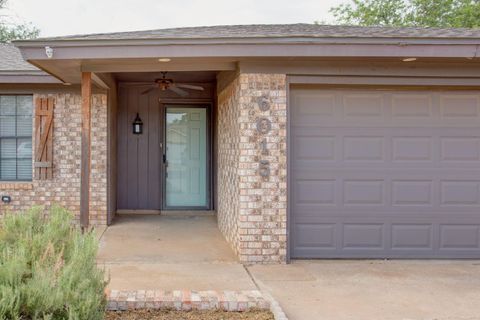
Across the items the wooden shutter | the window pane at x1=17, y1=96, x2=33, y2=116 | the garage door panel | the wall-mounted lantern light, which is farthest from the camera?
the wall-mounted lantern light

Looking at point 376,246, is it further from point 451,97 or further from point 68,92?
point 68,92

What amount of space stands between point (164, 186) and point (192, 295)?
19.5ft

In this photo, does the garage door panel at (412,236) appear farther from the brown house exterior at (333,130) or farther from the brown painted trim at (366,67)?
the brown painted trim at (366,67)

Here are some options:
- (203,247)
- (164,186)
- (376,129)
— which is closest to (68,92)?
(164,186)

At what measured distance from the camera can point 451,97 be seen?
6.14 meters

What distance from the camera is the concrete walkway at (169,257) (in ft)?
16.0

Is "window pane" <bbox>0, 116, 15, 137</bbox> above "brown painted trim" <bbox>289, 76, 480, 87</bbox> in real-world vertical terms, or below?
below

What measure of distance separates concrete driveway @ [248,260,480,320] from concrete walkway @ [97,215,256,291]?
40 cm

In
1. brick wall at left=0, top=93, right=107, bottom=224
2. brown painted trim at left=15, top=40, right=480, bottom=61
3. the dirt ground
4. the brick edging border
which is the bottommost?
the dirt ground

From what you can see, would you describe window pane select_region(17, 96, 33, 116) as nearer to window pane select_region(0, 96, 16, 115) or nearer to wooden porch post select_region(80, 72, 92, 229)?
window pane select_region(0, 96, 16, 115)

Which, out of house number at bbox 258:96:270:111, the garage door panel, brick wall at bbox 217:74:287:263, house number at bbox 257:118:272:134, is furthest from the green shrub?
the garage door panel

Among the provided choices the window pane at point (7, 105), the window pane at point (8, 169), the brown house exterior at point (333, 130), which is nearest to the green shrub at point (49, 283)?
the brown house exterior at point (333, 130)

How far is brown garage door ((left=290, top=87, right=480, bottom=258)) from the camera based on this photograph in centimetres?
606

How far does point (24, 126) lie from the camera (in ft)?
27.0
